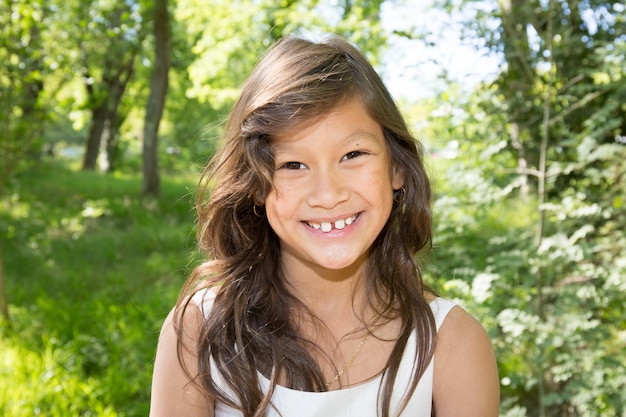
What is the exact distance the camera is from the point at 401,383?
1786mm

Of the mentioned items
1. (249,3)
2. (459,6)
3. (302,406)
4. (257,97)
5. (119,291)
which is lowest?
(119,291)

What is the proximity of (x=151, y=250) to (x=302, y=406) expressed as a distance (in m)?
6.72

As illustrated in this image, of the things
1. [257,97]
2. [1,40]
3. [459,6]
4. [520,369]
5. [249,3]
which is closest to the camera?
[257,97]

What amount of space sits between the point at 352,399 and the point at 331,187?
541 mm

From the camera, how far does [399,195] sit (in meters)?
1.95

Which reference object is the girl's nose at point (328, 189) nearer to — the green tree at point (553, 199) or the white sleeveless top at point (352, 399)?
the white sleeveless top at point (352, 399)

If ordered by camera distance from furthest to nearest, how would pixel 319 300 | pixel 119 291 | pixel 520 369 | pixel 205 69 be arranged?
pixel 205 69 < pixel 119 291 < pixel 520 369 < pixel 319 300

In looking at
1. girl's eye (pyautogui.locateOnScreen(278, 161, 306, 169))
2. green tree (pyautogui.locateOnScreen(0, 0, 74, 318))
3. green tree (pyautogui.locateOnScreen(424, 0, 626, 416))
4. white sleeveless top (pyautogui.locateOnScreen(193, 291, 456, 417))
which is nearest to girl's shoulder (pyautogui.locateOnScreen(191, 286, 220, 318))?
white sleeveless top (pyautogui.locateOnScreen(193, 291, 456, 417))

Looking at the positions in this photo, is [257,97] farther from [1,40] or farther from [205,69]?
[205,69]

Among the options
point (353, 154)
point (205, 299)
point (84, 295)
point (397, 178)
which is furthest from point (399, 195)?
point (84, 295)

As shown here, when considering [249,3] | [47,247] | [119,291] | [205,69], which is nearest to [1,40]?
[119,291]

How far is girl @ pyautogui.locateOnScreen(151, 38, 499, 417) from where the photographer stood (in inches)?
65.9

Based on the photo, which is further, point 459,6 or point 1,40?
point 1,40

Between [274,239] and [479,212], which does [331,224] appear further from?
[479,212]
